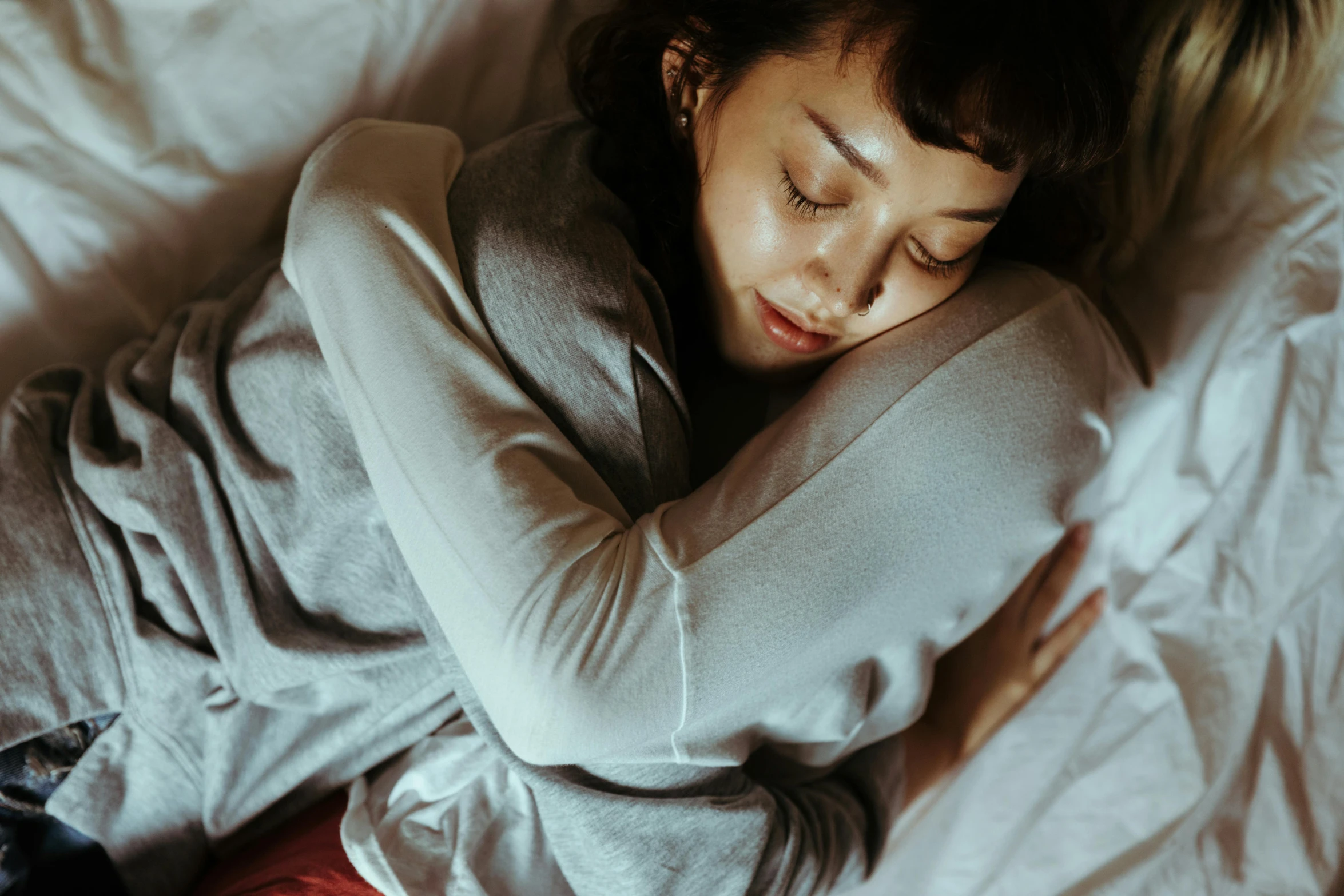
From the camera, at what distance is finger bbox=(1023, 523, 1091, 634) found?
117cm

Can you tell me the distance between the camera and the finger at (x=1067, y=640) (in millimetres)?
1169

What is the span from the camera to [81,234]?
3.54ft

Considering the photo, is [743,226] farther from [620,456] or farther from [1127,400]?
[1127,400]

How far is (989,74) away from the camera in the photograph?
0.77m

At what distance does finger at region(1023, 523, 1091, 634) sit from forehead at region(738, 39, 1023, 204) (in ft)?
1.67

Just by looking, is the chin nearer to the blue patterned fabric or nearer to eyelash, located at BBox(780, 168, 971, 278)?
eyelash, located at BBox(780, 168, 971, 278)

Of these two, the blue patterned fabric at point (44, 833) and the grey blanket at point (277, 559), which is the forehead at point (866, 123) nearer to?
the grey blanket at point (277, 559)

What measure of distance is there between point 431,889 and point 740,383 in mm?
629

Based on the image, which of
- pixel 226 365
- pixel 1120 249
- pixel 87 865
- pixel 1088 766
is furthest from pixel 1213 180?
pixel 87 865

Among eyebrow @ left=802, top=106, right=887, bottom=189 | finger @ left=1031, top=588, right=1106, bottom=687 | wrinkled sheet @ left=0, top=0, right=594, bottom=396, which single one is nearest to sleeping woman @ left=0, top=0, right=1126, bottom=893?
eyebrow @ left=802, top=106, right=887, bottom=189

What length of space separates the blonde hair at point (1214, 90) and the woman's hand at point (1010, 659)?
401 mm

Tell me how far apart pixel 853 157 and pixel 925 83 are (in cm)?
8

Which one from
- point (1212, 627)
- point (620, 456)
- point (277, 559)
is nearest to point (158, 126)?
point (277, 559)

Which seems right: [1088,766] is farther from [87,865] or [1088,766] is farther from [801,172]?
[87,865]
